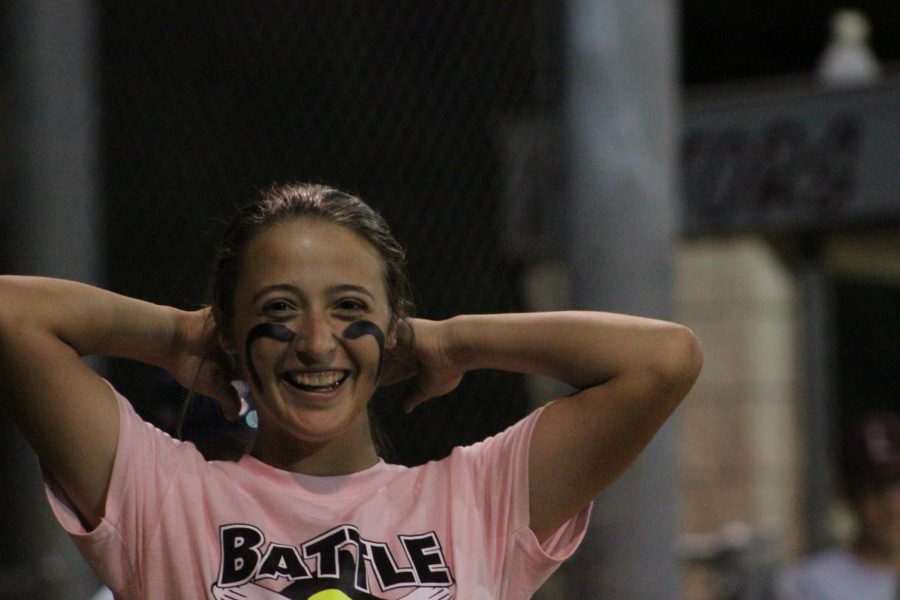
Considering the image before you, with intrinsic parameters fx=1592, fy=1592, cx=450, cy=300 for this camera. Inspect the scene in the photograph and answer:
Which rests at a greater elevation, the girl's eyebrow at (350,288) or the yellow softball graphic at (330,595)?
the girl's eyebrow at (350,288)

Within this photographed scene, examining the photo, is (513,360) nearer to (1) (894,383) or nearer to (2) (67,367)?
(2) (67,367)

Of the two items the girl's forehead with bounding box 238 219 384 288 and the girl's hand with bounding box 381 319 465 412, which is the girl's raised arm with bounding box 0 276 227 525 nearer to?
the girl's forehead with bounding box 238 219 384 288

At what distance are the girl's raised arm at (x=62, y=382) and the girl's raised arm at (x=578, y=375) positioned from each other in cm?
40

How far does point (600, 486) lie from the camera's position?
196 centimetres

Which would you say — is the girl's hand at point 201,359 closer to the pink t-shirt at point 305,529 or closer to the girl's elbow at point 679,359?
the pink t-shirt at point 305,529

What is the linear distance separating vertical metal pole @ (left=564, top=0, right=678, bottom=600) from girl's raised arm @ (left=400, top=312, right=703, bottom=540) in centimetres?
119

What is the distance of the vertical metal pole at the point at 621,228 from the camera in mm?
3199

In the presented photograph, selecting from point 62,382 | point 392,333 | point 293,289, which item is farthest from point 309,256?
point 62,382

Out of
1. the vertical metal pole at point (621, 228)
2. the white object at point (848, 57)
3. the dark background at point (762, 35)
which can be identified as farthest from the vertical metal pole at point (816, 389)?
the vertical metal pole at point (621, 228)

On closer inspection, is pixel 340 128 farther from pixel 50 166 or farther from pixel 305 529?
pixel 305 529

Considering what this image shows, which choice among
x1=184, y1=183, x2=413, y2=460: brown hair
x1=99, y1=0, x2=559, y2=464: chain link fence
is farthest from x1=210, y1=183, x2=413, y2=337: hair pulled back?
x1=99, y1=0, x2=559, y2=464: chain link fence

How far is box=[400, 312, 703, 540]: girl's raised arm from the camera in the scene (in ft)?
6.36

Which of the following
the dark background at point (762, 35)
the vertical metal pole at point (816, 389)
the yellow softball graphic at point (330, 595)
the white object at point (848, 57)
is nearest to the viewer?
the yellow softball graphic at point (330, 595)

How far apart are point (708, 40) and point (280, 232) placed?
634 centimetres
